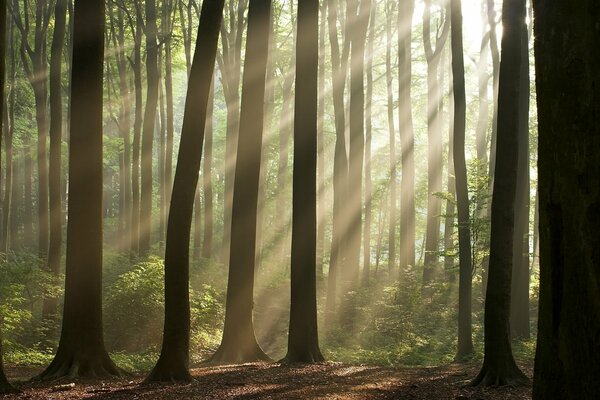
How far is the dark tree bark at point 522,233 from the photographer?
18625 millimetres

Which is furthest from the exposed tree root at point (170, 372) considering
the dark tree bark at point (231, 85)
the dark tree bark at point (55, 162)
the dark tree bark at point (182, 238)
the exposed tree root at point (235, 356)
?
the dark tree bark at point (231, 85)

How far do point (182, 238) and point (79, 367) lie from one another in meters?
2.91

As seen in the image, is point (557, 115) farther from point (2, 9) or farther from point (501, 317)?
point (2, 9)

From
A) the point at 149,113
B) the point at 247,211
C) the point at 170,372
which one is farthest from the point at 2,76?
the point at 149,113

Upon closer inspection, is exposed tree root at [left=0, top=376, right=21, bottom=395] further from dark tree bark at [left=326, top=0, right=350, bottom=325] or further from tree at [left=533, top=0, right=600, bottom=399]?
dark tree bark at [left=326, top=0, right=350, bottom=325]

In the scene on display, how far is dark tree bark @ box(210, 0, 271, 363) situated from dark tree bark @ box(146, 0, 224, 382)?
127 inches

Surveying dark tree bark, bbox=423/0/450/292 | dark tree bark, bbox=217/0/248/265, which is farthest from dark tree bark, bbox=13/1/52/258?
dark tree bark, bbox=423/0/450/292

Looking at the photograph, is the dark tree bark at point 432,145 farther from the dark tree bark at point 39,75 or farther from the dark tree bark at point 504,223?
the dark tree bark at point 39,75

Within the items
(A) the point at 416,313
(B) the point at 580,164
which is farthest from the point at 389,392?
(A) the point at 416,313

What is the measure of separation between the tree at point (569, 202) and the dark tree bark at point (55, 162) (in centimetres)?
1612

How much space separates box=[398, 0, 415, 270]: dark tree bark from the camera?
26.9 meters

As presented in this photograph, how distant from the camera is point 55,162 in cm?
1917

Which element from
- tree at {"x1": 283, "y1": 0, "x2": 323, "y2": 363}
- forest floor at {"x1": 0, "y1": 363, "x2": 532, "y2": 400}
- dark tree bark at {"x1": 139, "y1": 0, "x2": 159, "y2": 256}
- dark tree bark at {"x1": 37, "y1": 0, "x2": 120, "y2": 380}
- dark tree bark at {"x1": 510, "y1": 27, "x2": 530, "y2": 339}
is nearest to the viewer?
forest floor at {"x1": 0, "y1": 363, "x2": 532, "y2": 400}

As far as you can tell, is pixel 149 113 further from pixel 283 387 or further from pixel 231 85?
pixel 283 387
